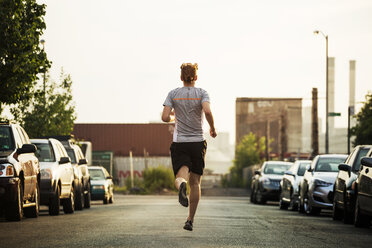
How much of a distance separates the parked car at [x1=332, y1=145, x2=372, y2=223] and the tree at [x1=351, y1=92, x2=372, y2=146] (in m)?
36.3

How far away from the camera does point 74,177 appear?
70.9ft

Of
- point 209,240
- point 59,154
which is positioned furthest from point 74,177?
point 209,240

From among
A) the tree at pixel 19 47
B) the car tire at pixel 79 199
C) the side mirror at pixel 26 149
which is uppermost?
the tree at pixel 19 47

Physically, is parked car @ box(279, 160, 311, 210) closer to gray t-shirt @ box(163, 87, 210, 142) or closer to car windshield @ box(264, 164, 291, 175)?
car windshield @ box(264, 164, 291, 175)

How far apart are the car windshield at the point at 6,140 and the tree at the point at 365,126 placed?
40.7m

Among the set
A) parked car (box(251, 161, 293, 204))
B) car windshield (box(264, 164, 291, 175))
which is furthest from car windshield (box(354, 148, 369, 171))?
car windshield (box(264, 164, 291, 175))

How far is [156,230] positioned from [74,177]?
967cm

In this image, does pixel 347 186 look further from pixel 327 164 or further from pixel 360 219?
pixel 327 164

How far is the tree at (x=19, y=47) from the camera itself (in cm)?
2006

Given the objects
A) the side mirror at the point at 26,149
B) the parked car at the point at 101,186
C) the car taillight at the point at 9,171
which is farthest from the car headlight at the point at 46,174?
the parked car at the point at 101,186

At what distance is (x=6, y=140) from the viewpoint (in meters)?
15.1

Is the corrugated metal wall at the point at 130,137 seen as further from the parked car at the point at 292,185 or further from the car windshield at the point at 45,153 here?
the car windshield at the point at 45,153

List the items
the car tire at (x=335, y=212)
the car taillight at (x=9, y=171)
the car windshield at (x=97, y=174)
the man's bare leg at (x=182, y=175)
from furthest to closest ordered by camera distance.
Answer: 1. the car windshield at (x=97, y=174)
2. the car tire at (x=335, y=212)
3. the car taillight at (x=9, y=171)
4. the man's bare leg at (x=182, y=175)

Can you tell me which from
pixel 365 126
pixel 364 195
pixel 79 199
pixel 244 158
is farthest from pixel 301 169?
pixel 244 158
